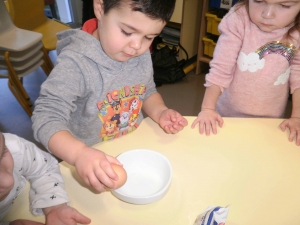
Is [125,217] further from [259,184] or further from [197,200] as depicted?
[259,184]

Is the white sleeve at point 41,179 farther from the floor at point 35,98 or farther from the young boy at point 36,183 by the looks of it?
the floor at point 35,98

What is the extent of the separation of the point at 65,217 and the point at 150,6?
475mm

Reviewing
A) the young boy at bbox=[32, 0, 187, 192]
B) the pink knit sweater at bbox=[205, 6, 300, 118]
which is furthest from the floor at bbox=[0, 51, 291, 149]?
the young boy at bbox=[32, 0, 187, 192]

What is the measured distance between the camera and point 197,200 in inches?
22.5

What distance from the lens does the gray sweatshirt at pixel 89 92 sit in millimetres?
601

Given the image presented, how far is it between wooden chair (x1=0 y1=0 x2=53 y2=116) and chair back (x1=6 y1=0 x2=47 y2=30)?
0.46ft

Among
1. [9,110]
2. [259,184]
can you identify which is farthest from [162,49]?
[259,184]

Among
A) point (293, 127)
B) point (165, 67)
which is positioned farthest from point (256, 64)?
point (165, 67)

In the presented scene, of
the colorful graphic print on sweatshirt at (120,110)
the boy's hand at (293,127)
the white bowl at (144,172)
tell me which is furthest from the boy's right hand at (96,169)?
the boy's hand at (293,127)

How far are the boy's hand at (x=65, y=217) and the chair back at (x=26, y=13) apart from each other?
1.82 meters

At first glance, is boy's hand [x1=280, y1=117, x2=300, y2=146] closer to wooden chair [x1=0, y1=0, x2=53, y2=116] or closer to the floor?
the floor

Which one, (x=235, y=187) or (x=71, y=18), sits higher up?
(x=235, y=187)

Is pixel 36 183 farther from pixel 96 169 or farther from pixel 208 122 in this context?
pixel 208 122

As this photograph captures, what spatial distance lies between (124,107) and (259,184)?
0.42 metres
